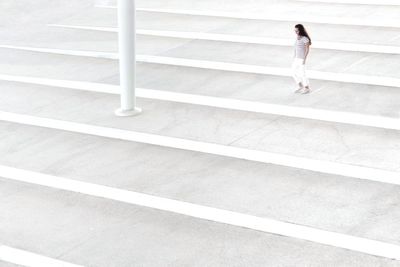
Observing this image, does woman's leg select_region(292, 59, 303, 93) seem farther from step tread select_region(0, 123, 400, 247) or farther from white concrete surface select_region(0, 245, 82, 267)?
white concrete surface select_region(0, 245, 82, 267)

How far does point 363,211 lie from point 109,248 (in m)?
3.47

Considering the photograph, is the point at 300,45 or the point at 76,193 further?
the point at 300,45

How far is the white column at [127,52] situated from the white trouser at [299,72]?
319cm

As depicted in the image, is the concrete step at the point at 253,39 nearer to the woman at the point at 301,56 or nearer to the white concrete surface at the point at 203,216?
the woman at the point at 301,56

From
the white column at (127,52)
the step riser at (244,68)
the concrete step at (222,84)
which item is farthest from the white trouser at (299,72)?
the white column at (127,52)

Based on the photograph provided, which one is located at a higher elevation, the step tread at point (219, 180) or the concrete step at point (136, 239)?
the step tread at point (219, 180)

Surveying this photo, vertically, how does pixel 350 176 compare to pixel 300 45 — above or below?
below

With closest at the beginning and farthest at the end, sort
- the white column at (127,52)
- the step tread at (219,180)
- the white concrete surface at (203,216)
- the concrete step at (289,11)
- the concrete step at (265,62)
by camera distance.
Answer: the white concrete surface at (203,216)
the step tread at (219,180)
the white column at (127,52)
the concrete step at (265,62)
the concrete step at (289,11)

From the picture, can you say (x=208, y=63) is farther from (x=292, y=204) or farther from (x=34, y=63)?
(x=292, y=204)

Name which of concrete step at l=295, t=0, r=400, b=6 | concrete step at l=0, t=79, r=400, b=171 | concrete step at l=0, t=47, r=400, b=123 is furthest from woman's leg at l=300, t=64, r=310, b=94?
concrete step at l=295, t=0, r=400, b=6

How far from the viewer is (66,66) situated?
15422 mm

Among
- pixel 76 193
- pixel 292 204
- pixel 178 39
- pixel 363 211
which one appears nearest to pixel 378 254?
pixel 363 211

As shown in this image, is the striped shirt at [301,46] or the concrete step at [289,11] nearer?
the striped shirt at [301,46]

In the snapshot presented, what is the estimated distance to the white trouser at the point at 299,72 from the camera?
38.3 feet
